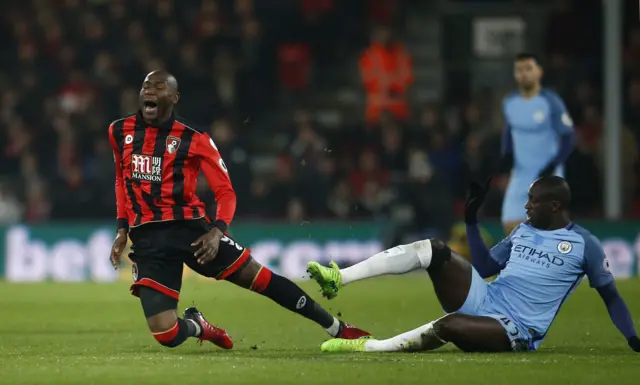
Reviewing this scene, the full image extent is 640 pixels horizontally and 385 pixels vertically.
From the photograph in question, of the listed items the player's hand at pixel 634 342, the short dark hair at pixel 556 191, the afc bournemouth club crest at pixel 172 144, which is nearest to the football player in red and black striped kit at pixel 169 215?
the afc bournemouth club crest at pixel 172 144

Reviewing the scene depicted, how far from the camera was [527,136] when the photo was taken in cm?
1170

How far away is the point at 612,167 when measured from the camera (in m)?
16.6

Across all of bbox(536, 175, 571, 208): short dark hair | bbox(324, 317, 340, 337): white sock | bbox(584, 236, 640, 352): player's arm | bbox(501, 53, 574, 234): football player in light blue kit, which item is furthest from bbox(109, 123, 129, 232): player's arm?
bbox(501, 53, 574, 234): football player in light blue kit

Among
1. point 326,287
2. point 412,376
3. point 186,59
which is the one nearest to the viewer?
point 412,376

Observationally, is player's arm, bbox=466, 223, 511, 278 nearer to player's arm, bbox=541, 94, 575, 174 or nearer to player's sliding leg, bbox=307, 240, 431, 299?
player's sliding leg, bbox=307, 240, 431, 299

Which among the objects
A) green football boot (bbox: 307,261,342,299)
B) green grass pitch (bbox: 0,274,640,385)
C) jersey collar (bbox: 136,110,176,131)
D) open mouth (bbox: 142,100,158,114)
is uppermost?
open mouth (bbox: 142,100,158,114)

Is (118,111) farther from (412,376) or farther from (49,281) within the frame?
(412,376)

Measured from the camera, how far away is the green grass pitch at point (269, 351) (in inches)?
255

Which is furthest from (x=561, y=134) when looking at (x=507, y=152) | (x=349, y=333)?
(x=349, y=333)

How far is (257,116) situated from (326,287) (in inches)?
473

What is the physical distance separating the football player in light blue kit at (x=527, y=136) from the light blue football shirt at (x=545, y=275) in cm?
397

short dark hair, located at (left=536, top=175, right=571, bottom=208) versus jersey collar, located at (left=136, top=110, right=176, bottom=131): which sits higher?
jersey collar, located at (left=136, top=110, right=176, bottom=131)

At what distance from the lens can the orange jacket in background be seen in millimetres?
17906

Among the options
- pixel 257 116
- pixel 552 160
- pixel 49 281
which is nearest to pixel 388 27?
pixel 257 116
